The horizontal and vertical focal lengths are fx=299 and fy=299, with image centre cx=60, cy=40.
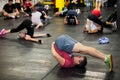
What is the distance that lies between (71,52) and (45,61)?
38.3 inches

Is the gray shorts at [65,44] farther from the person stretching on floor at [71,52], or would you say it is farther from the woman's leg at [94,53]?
the woman's leg at [94,53]

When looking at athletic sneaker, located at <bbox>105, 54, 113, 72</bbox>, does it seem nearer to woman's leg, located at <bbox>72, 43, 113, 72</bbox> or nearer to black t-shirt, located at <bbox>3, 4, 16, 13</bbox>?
woman's leg, located at <bbox>72, 43, 113, 72</bbox>

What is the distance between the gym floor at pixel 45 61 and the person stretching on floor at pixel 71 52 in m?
0.16

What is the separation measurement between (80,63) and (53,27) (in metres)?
5.26

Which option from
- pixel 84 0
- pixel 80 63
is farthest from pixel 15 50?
pixel 84 0

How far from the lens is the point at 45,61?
7.14 metres

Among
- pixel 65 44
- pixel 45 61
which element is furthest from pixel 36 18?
pixel 65 44

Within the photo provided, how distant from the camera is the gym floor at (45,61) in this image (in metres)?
6.11

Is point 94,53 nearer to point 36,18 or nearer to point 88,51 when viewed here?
point 88,51

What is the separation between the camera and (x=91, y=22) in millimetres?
10336

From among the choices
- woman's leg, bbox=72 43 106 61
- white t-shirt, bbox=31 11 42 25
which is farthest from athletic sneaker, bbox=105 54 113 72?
white t-shirt, bbox=31 11 42 25

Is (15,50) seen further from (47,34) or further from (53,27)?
(53,27)

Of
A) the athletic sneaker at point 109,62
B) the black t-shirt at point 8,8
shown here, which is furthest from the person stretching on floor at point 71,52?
the black t-shirt at point 8,8

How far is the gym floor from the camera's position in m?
6.11
